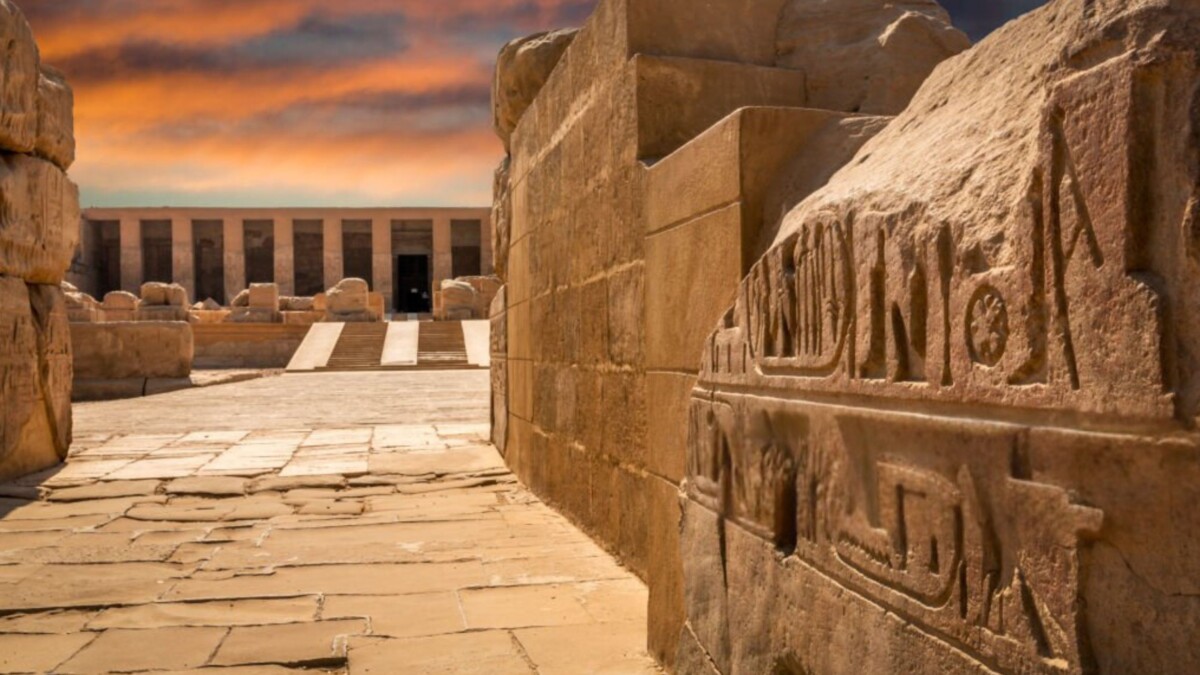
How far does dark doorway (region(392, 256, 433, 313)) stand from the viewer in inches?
1663

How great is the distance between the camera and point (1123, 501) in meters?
1.08

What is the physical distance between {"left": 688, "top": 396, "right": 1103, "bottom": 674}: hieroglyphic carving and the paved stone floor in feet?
3.78

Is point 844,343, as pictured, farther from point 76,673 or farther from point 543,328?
point 543,328

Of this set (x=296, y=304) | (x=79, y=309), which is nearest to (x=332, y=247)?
(x=296, y=304)

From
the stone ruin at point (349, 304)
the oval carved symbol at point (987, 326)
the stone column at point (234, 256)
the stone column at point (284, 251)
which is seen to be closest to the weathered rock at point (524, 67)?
the oval carved symbol at point (987, 326)

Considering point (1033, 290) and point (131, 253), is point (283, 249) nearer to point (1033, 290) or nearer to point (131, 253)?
point (131, 253)

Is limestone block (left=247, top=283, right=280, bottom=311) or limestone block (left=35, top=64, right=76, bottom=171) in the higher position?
limestone block (left=35, top=64, right=76, bottom=171)

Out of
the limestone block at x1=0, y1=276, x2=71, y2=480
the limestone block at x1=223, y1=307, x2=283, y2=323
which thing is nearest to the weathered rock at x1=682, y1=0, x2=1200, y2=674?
the limestone block at x1=0, y1=276, x2=71, y2=480

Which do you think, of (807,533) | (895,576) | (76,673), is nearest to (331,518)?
(76,673)

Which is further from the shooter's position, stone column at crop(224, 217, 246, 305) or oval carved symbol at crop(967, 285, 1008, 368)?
stone column at crop(224, 217, 246, 305)

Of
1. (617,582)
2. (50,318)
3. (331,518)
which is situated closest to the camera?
(617,582)

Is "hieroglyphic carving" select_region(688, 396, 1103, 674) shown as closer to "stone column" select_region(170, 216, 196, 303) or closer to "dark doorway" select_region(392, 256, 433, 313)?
"stone column" select_region(170, 216, 196, 303)

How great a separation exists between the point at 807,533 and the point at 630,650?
1294 mm

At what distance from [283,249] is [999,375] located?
37.2 m
